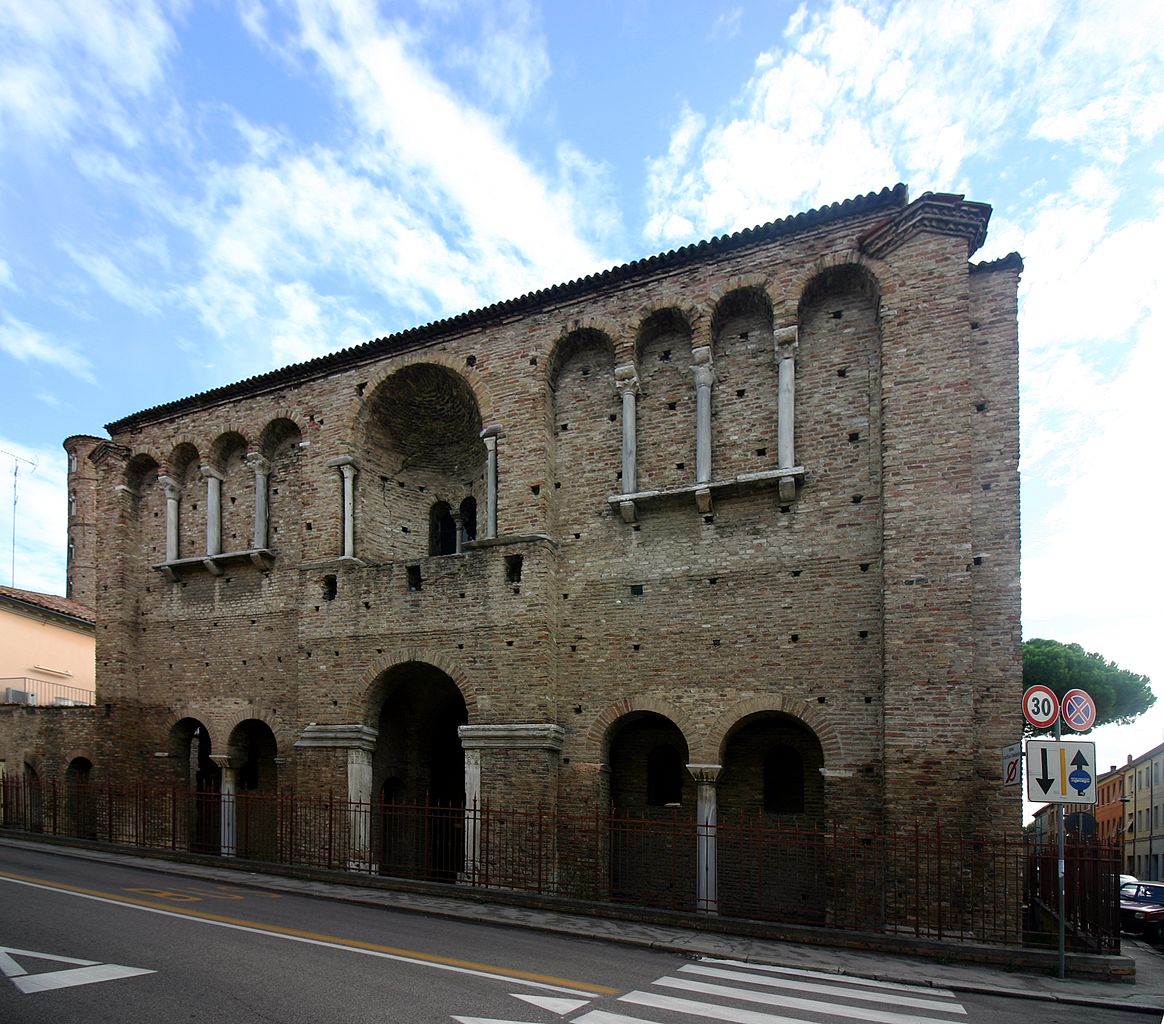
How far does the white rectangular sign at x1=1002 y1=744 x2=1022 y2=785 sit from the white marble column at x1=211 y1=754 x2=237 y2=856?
48.6 feet

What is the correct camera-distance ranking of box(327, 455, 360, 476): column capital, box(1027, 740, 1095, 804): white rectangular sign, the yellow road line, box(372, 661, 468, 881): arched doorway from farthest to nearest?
box(327, 455, 360, 476): column capital → box(372, 661, 468, 881): arched doorway → box(1027, 740, 1095, 804): white rectangular sign → the yellow road line

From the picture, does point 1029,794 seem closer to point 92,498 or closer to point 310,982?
point 310,982

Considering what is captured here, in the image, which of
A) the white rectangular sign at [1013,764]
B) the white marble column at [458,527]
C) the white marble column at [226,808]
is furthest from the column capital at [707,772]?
the white marble column at [226,808]

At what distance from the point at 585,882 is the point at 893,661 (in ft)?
20.9

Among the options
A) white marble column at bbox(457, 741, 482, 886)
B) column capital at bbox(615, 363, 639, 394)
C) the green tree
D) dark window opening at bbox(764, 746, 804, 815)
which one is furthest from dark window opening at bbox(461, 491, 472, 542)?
the green tree

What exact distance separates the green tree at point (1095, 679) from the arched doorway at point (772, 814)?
21.2 metres

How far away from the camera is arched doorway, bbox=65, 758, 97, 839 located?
20430 millimetres

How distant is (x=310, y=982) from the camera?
7.43 m

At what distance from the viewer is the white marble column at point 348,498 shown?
17.7 meters

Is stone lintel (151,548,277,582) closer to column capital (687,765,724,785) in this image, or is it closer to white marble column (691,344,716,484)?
white marble column (691,344,716,484)

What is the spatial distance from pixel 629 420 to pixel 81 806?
16818 millimetres

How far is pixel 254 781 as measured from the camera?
65.1 feet

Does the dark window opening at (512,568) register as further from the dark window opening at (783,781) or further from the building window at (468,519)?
the dark window opening at (783,781)

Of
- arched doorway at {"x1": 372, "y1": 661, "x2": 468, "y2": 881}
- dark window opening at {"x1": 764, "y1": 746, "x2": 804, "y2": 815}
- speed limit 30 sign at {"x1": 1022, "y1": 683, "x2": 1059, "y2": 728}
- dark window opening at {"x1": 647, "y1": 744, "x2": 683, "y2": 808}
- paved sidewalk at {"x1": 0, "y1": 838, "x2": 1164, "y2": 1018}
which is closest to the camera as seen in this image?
paved sidewalk at {"x1": 0, "y1": 838, "x2": 1164, "y2": 1018}
